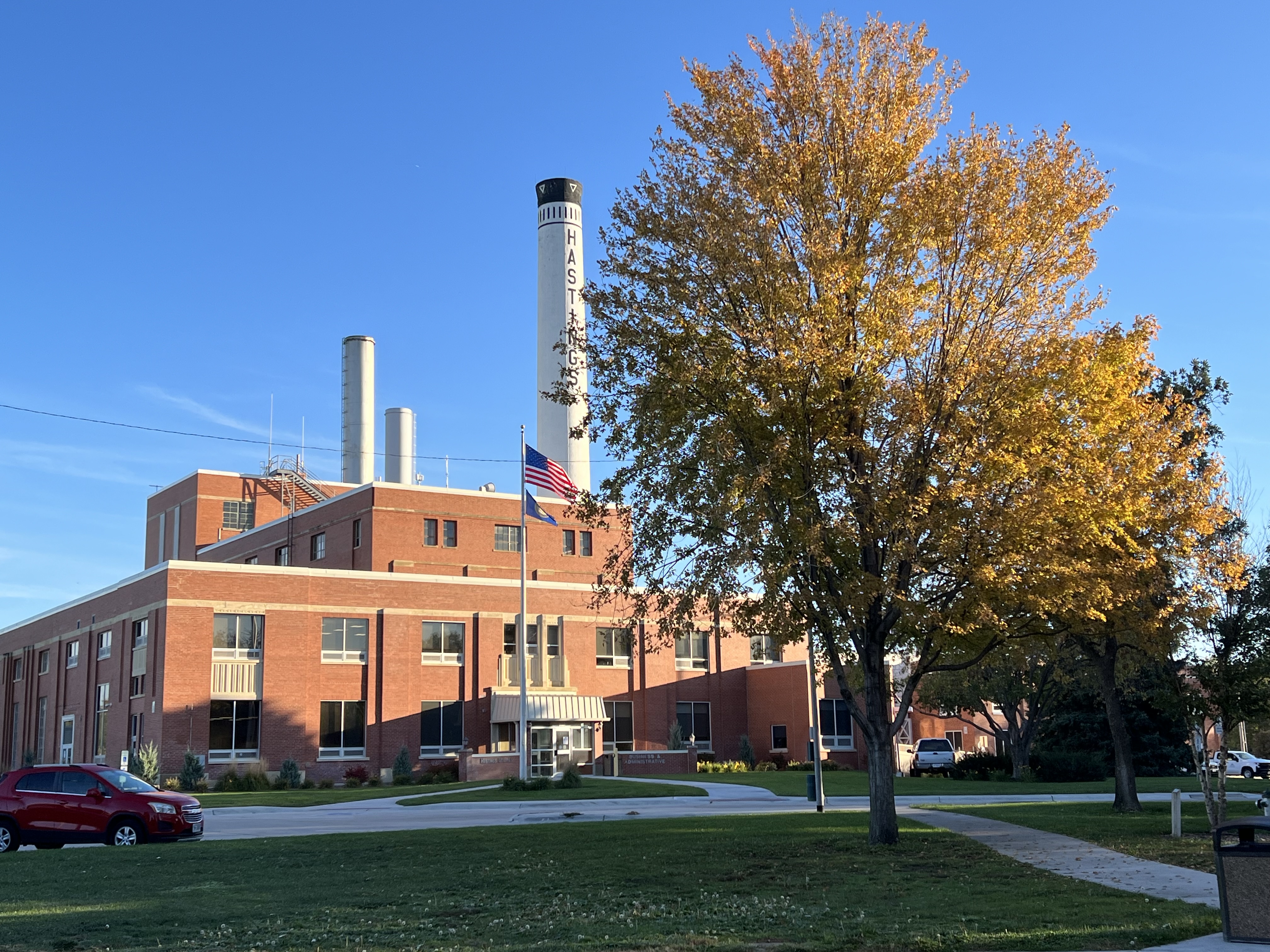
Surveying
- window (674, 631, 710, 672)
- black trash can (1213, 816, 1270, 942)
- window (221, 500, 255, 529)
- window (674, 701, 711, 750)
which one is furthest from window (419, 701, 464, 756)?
black trash can (1213, 816, 1270, 942)

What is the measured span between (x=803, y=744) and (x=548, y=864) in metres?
42.2

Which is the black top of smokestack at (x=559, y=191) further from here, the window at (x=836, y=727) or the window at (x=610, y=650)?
the window at (x=836, y=727)

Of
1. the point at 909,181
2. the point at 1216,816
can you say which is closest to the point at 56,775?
the point at 909,181

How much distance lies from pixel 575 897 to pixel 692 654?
47.4 meters

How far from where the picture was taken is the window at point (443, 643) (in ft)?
177

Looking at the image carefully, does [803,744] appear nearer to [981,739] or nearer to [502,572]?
[502,572]

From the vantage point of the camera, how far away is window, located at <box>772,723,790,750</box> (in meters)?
59.8

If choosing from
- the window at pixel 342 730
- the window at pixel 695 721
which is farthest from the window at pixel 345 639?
the window at pixel 695 721

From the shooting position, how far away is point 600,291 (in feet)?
69.0

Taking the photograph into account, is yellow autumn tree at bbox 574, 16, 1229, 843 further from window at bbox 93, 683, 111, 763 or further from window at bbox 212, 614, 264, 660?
window at bbox 93, 683, 111, 763

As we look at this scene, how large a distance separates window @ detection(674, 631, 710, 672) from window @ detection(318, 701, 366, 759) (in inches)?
647

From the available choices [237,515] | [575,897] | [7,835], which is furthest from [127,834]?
[237,515]

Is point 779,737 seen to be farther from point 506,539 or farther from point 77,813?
point 77,813

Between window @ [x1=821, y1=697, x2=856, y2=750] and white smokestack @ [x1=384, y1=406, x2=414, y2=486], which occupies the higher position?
white smokestack @ [x1=384, y1=406, x2=414, y2=486]
